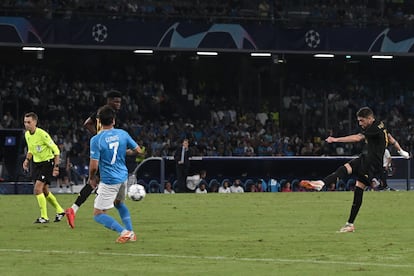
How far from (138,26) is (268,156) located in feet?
24.5

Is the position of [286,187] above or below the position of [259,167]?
below

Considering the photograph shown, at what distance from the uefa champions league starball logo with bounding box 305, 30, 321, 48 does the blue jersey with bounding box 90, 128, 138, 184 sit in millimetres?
29528

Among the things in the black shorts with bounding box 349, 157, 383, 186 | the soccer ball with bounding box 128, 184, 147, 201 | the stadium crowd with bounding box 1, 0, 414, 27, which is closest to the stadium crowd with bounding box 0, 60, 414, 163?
the stadium crowd with bounding box 1, 0, 414, 27

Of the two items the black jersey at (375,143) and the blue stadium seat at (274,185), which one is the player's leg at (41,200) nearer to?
the black jersey at (375,143)

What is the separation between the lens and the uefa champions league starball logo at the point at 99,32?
41.4m

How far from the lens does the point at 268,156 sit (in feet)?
131

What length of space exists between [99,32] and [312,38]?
351 inches

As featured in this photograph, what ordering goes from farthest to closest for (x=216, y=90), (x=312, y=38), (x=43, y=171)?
1. (x=216, y=90)
2. (x=312, y=38)
3. (x=43, y=171)

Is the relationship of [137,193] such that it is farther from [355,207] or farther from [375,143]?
[375,143]

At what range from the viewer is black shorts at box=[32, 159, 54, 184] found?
20219mm

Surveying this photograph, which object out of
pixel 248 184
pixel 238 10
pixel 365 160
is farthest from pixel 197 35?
pixel 365 160

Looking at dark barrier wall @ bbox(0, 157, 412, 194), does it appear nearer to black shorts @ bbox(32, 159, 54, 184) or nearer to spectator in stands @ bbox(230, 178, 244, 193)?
spectator in stands @ bbox(230, 178, 244, 193)

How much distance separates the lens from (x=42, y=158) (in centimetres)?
2052

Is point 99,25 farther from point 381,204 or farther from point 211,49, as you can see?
point 381,204
